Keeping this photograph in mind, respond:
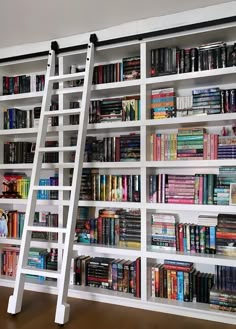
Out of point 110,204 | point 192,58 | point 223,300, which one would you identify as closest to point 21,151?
point 110,204

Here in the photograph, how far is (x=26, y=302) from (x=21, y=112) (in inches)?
68.4

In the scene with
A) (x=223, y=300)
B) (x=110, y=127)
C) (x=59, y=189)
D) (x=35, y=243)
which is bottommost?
(x=223, y=300)

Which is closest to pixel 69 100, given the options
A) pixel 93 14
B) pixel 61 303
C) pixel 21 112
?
pixel 21 112

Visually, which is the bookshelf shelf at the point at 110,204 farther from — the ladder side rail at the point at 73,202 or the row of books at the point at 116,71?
the row of books at the point at 116,71

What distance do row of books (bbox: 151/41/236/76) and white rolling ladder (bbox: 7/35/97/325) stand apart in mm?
558

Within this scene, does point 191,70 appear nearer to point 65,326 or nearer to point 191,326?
point 191,326

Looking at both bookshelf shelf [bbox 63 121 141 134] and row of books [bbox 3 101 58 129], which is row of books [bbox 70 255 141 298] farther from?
row of books [bbox 3 101 58 129]

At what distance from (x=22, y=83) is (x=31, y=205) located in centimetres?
127

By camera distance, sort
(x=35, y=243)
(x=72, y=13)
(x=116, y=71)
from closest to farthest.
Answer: (x=72, y=13) → (x=116, y=71) → (x=35, y=243)

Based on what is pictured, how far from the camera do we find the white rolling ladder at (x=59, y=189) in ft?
7.69

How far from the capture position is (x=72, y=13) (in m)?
2.47

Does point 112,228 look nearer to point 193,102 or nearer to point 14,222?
point 14,222

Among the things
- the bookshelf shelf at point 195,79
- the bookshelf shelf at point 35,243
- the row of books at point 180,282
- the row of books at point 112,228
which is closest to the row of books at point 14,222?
the bookshelf shelf at point 35,243

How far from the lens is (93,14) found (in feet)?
8.14
